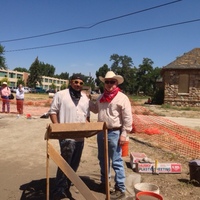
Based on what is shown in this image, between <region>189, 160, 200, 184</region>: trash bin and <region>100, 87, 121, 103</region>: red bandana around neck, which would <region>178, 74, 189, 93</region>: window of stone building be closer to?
<region>189, 160, 200, 184</region>: trash bin

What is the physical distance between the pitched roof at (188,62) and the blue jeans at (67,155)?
25.2 metres

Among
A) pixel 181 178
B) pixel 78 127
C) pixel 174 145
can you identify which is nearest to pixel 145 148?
pixel 174 145

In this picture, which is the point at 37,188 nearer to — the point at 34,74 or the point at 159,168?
the point at 159,168

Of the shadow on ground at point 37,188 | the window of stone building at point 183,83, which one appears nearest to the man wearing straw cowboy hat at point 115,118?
the shadow on ground at point 37,188

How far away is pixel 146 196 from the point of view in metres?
3.71

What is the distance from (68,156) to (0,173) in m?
2.20

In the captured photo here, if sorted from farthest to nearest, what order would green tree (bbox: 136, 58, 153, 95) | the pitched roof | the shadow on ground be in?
green tree (bbox: 136, 58, 153, 95)
the pitched roof
the shadow on ground

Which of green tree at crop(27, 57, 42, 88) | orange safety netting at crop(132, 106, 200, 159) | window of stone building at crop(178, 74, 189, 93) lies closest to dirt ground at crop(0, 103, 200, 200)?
orange safety netting at crop(132, 106, 200, 159)

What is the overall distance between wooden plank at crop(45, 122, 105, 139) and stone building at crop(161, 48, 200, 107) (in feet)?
83.4

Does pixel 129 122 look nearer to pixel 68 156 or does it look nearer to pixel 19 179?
pixel 68 156

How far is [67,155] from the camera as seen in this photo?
3.99m

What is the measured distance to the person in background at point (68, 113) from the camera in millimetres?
3988

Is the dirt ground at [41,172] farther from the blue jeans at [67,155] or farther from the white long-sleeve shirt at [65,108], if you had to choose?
the white long-sleeve shirt at [65,108]

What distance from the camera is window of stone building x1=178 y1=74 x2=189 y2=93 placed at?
2780cm
